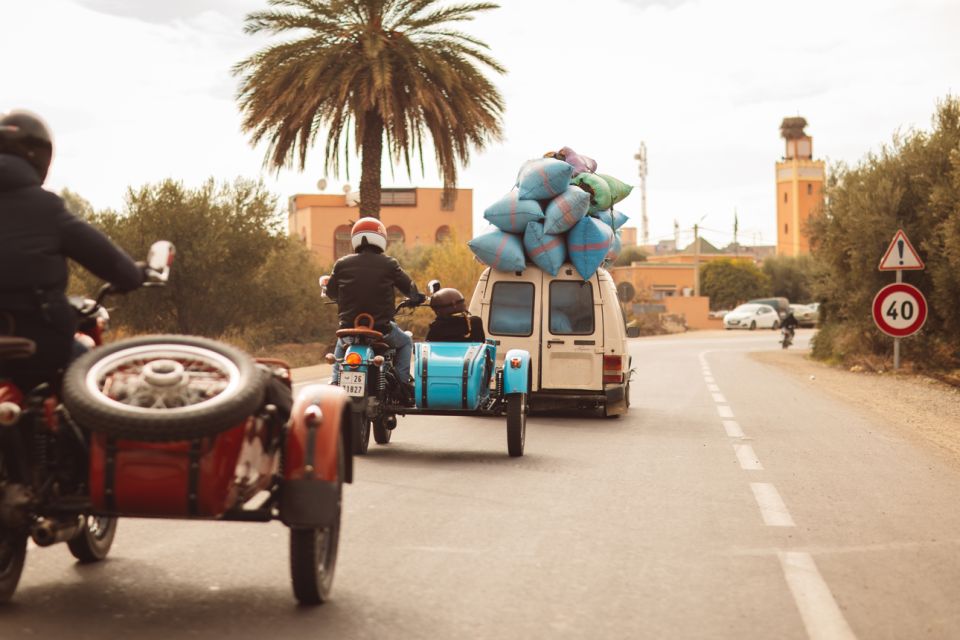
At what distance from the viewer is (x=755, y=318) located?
74.6 m

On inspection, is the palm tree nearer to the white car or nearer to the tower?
the white car

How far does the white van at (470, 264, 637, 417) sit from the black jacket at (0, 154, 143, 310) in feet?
35.2

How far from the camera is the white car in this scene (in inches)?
2926

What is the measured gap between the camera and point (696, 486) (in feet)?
31.8

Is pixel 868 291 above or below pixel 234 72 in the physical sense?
below

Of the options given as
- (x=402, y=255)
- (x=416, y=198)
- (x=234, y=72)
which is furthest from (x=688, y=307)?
(x=234, y=72)

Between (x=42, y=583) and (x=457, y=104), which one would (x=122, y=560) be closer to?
(x=42, y=583)

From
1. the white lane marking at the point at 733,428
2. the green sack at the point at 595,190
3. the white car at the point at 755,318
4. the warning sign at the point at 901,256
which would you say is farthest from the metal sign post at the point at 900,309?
the white car at the point at 755,318

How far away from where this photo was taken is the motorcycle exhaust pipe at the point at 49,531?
4961 mm

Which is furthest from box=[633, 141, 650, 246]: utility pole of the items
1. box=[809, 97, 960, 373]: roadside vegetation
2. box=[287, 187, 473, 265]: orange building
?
box=[809, 97, 960, 373]: roadside vegetation

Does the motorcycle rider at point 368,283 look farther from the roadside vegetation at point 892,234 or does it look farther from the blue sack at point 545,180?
the roadside vegetation at point 892,234

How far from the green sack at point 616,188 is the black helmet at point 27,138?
43.0 ft

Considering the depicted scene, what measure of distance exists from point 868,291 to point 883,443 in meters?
17.1

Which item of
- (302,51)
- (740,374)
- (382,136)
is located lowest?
(740,374)
